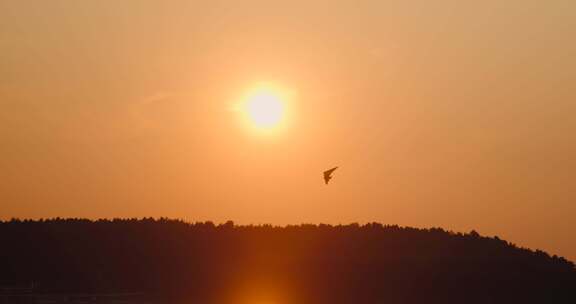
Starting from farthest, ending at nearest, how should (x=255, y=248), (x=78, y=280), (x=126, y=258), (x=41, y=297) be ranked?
(x=255, y=248), (x=126, y=258), (x=78, y=280), (x=41, y=297)

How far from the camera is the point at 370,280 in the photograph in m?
65.2

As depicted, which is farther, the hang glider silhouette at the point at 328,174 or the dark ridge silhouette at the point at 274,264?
the dark ridge silhouette at the point at 274,264

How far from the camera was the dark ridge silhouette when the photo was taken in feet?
200

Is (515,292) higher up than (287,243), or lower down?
lower down

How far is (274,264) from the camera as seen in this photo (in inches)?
2569

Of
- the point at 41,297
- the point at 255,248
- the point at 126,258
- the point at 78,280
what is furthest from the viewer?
the point at 255,248

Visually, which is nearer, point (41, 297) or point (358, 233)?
point (41, 297)

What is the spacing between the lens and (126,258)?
2511 inches

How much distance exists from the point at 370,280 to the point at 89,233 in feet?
59.2

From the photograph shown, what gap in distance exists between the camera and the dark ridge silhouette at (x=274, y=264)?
60.8 m

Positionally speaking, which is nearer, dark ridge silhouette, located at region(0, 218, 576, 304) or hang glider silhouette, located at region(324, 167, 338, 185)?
hang glider silhouette, located at region(324, 167, 338, 185)

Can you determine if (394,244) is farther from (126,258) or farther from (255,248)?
(126,258)

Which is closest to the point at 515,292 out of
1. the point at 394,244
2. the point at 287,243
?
the point at 394,244

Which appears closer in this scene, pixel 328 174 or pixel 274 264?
pixel 328 174
